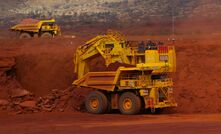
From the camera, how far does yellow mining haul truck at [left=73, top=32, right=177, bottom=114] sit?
21734 mm

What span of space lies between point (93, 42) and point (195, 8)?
136 feet

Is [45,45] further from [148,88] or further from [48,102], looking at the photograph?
[148,88]

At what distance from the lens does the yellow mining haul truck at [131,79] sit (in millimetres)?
21734

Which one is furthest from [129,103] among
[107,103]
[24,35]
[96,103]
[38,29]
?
[24,35]

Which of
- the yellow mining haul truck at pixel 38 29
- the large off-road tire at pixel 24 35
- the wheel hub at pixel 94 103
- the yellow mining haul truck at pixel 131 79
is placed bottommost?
the wheel hub at pixel 94 103

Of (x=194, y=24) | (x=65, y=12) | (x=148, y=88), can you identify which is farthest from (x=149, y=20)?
(x=148, y=88)

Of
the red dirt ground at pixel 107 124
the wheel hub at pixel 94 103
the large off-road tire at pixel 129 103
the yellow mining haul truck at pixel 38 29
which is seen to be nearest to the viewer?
the red dirt ground at pixel 107 124

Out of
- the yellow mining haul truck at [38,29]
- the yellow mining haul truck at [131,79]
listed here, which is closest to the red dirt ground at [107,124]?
the yellow mining haul truck at [131,79]

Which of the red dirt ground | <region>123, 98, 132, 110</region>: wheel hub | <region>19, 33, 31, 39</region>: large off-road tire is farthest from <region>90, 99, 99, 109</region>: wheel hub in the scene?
<region>19, 33, 31, 39</region>: large off-road tire

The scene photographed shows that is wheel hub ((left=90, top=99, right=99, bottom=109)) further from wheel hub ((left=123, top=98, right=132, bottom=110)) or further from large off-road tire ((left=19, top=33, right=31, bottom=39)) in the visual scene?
large off-road tire ((left=19, top=33, right=31, bottom=39))

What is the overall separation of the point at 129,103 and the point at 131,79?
0.92 m

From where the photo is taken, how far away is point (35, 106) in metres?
24.0

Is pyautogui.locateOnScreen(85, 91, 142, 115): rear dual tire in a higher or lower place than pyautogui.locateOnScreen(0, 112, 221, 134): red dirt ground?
higher

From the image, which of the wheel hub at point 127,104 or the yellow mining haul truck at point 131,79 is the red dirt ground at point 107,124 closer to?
the wheel hub at point 127,104
